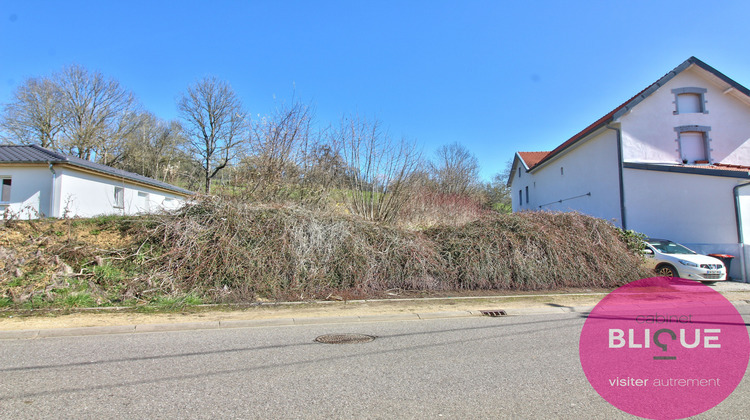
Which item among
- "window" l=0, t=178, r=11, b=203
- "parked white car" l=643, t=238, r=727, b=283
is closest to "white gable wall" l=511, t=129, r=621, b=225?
"parked white car" l=643, t=238, r=727, b=283

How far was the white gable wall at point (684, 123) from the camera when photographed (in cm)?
1862

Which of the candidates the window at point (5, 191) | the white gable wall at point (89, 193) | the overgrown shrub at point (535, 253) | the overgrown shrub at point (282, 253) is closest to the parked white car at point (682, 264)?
the overgrown shrub at point (535, 253)

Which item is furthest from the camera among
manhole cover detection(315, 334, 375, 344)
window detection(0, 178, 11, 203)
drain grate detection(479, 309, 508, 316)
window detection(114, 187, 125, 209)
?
window detection(114, 187, 125, 209)

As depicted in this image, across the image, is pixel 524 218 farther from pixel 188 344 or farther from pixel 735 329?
pixel 188 344

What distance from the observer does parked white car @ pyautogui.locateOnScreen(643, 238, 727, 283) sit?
12.1 meters

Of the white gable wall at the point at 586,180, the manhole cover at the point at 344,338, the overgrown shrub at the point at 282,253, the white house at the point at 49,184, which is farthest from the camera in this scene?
the white gable wall at the point at 586,180

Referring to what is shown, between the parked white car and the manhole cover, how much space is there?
11.6 metres

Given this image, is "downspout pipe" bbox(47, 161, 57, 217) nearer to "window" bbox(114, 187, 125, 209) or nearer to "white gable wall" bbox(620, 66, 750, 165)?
"window" bbox(114, 187, 125, 209)

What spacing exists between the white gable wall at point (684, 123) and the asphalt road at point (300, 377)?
16.5 m

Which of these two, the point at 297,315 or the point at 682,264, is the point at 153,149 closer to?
the point at 297,315

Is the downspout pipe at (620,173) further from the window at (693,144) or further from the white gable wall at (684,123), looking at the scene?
the window at (693,144)

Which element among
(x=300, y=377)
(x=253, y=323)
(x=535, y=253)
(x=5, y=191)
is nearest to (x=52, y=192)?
(x=5, y=191)

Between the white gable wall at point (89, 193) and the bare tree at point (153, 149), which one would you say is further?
the bare tree at point (153, 149)

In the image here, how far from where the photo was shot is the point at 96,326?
628cm
